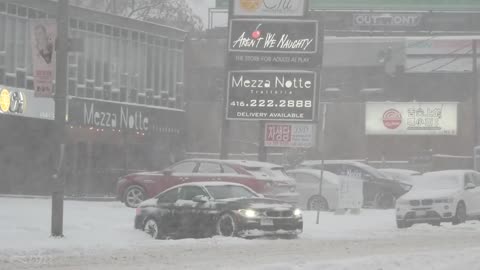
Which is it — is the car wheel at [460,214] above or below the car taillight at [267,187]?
below

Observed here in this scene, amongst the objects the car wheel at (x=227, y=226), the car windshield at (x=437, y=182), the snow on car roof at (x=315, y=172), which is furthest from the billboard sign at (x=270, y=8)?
the car wheel at (x=227, y=226)

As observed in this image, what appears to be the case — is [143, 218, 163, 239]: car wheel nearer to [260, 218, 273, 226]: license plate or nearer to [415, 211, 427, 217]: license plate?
[260, 218, 273, 226]: license plate

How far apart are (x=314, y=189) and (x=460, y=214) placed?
519cm

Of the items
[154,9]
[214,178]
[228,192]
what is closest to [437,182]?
[214,178]

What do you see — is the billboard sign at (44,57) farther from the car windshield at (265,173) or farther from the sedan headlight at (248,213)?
the car windshield at (265,173)

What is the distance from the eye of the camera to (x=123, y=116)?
36000mm

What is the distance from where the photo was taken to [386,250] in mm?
15031

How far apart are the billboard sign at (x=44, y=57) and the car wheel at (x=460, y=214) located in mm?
11182

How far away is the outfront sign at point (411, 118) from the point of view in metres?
45.5

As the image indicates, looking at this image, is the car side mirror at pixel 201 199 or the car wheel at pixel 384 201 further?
the car wheel at pixel 384 201

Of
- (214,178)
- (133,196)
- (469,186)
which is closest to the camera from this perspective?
(469,186)

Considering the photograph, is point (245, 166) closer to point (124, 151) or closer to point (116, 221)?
point (116, 221)

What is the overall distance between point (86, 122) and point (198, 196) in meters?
17.4

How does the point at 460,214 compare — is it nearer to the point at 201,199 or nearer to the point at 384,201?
the point at 384,201
